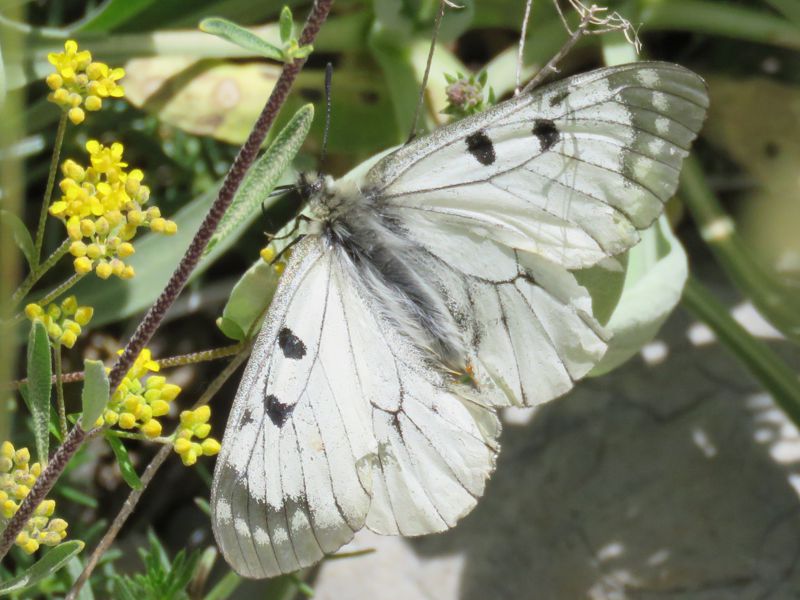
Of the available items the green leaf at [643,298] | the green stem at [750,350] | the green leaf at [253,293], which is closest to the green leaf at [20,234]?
the green leaf at [253,293]

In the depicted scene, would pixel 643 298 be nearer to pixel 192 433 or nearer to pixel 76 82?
pixel 192 433

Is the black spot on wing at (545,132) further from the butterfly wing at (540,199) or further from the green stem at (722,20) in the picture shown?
the green stem at (722,20)

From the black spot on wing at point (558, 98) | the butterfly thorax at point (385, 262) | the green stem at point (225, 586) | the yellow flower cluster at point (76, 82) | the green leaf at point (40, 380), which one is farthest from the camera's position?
the green stem at point (225, 586)

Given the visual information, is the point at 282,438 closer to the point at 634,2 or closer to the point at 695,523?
the point at 695,523

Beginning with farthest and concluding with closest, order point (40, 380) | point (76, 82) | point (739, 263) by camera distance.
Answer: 1. point (739, 263)
2. point (76, 82)
3. point (40, 380)

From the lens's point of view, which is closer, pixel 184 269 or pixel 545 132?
pixel 184 269

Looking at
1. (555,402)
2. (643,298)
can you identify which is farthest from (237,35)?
(555,402)

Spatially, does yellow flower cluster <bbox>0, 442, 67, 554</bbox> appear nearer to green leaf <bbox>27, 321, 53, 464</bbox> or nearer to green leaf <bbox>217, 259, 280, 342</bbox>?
green leaf <bbox>27, 321, 53, 464</bbox>

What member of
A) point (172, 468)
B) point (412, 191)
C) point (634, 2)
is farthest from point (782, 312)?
point (172, 468)
